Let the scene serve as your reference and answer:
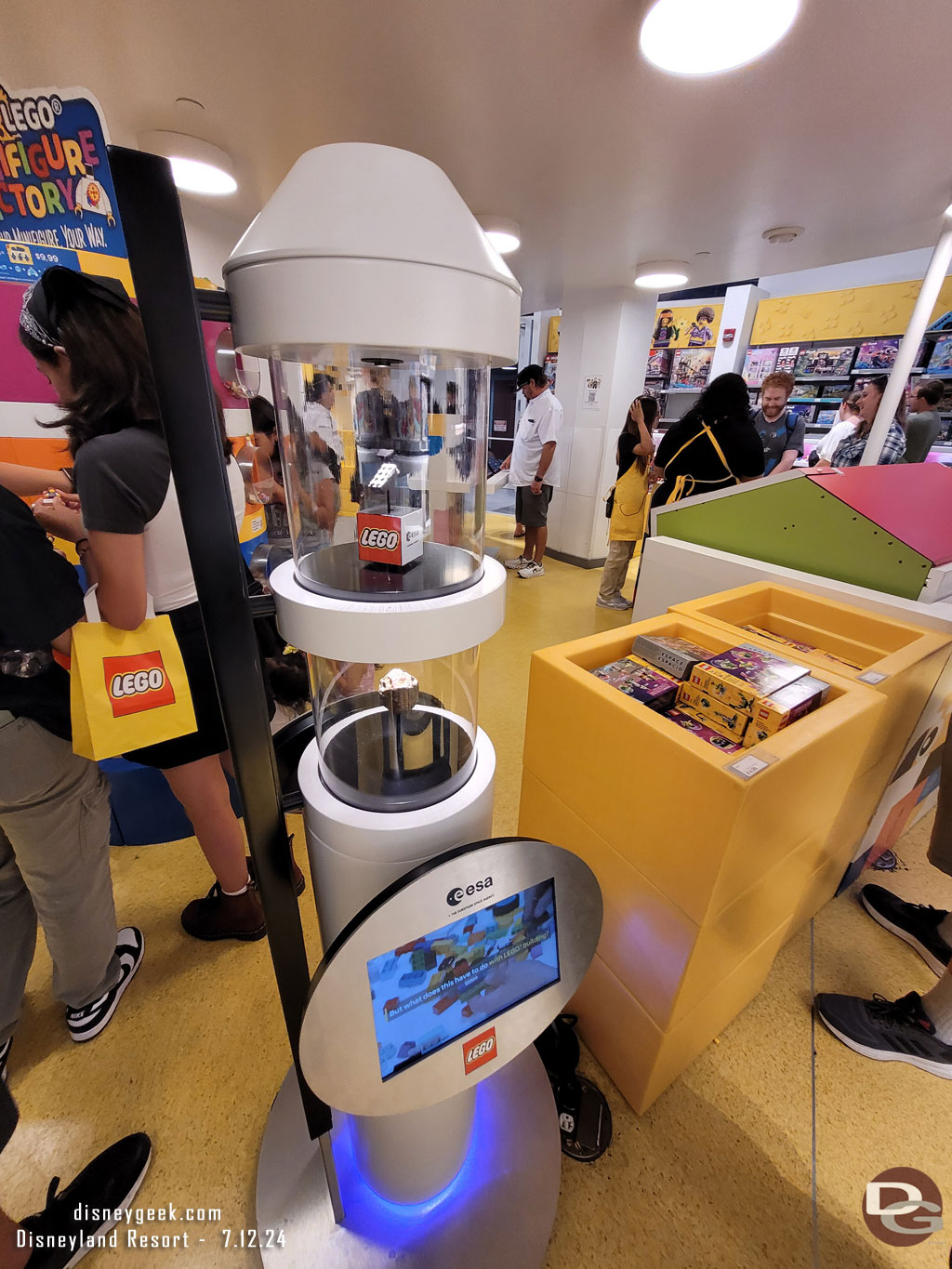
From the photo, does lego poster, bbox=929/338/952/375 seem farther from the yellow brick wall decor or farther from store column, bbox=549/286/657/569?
store column, bbox=549/286/657/569

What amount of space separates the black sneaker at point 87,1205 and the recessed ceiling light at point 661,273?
4.51 meters

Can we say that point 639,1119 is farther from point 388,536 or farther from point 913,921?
point 388,536

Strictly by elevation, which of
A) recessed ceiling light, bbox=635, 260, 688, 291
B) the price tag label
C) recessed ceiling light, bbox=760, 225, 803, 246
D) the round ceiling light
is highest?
recessed ceiling light, bbox=760, 225, 803, 246

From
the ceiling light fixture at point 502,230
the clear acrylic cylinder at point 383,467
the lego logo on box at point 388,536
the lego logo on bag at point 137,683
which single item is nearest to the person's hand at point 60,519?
the lego logo on bag at point 137,683

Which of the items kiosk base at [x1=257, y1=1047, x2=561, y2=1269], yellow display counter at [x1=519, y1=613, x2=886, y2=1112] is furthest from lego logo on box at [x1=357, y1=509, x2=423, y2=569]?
kiosk base at [x1=257, y1=1047, x2=561, y2=1269]

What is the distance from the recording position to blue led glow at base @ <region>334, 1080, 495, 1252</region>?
90 cm

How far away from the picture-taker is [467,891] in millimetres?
598

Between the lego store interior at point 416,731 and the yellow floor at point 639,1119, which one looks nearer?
the lego store interior at point 416,731

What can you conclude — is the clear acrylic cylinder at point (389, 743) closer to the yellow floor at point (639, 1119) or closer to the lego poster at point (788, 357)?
the yellow floor at point (639, 1119)

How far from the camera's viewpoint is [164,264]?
1.47ft

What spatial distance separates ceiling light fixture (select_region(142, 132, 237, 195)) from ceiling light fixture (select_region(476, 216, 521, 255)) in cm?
118

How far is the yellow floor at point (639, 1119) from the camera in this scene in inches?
38.2

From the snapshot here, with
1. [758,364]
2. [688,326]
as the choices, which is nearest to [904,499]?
[758,364]

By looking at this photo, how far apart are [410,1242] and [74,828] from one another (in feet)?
3.22
